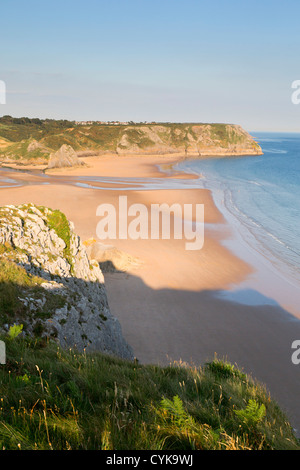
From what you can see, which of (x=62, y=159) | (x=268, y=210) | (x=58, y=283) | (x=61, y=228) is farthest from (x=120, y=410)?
(x=62, y=159)

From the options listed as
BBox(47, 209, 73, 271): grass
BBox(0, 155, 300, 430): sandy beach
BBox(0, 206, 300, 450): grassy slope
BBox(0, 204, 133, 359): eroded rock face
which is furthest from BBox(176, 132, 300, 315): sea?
BBox(0, 206, 300, 450): grassy slope

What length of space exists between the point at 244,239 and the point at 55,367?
2391 centimetres

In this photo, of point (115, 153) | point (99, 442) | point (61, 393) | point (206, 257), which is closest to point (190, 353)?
point (61, 393)

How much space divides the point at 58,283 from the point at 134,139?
12546cm

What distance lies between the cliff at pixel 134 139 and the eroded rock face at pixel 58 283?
86740 mm

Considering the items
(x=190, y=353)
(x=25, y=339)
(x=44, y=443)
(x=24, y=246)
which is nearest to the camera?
(x=44, y=443)

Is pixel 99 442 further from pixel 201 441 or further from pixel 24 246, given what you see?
pixel 24 246

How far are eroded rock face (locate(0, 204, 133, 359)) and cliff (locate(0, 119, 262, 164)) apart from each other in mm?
86740

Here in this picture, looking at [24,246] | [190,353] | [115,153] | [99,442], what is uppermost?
[115,153]

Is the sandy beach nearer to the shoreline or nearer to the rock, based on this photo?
the shoreline

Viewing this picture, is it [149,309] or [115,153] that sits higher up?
[115,153]

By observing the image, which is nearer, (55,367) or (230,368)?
(55,367)

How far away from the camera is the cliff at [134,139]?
346ft

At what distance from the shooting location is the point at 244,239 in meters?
26.4
